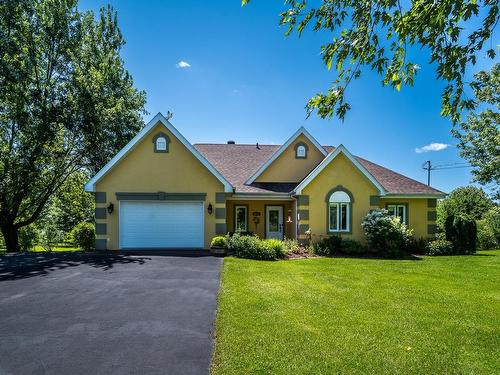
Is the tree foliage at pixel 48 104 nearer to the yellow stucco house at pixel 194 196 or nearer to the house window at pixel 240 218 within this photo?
the yellow stucco house at pixel 194 196

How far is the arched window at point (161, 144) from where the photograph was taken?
16.2 metres

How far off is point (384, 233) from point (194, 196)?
953 cm

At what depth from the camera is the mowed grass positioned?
4.58m

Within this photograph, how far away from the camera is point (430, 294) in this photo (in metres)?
8.39

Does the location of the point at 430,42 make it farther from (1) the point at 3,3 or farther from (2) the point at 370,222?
(1) the point at 3,3

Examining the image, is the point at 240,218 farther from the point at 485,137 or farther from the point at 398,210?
the point at 485,137

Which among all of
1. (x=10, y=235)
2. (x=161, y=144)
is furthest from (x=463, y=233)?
(x=10, y=235)

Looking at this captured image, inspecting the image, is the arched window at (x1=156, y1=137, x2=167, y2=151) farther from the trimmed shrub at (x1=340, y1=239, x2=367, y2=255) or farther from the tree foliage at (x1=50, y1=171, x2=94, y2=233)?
the tree foliage at (x1=50, y1=171, x2=94, y2=233)

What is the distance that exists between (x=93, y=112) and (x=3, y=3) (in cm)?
733

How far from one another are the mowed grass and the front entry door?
8.43 m

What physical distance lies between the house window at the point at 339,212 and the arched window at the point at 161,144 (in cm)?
897

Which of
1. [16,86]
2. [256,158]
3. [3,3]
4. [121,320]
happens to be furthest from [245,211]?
[3,3]

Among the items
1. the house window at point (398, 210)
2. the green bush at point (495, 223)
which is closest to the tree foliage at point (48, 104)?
the house window at point (398, 210)

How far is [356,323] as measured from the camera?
6.09m
